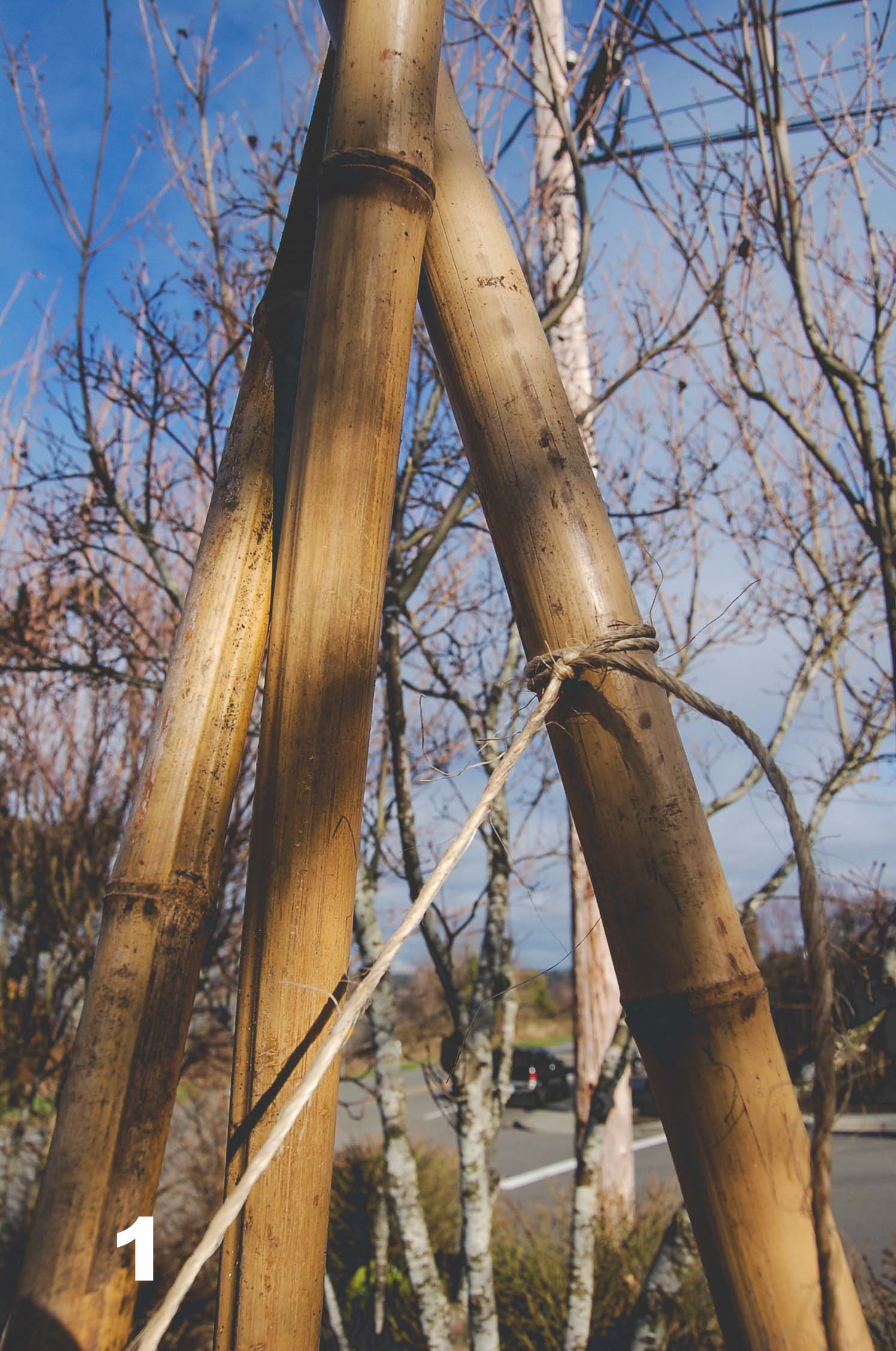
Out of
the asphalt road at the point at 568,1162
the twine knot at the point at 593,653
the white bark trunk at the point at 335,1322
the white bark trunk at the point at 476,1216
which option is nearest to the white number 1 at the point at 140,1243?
the twine knot at the point at 593,653

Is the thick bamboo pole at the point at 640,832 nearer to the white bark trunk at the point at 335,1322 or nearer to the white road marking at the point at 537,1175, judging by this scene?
the white bark trunk at the point at 335,1322

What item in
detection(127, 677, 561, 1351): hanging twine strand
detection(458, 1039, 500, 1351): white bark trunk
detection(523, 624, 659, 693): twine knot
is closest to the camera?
detection(127, 677, 561, 1351): hanging twine strand

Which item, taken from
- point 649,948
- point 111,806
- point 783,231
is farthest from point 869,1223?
point 649,948

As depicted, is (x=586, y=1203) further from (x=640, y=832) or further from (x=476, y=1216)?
(x=640, y=832)

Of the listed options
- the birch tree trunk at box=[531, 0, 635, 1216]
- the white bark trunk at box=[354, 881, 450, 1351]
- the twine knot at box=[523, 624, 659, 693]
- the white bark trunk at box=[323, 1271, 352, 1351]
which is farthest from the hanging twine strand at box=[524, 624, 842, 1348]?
the white bark trunk at box=[323, 1271, 352, 1351]

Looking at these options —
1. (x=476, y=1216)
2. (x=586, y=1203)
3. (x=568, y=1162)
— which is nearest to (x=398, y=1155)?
(x=476, y=1216)

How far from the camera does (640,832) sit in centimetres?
69

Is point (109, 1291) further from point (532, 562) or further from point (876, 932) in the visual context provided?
point (876, 932)

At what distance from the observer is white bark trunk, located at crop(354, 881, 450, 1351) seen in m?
2.63

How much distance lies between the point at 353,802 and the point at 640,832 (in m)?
0.25

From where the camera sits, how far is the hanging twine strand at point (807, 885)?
0.56m

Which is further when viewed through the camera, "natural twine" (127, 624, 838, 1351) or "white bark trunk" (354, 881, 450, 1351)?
"white bark trunk" (354, 881, 450, 1351)

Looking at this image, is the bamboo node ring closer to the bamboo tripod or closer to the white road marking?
the bamboo tripod

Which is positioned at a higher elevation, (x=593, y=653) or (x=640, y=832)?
(x=593, y=653)
